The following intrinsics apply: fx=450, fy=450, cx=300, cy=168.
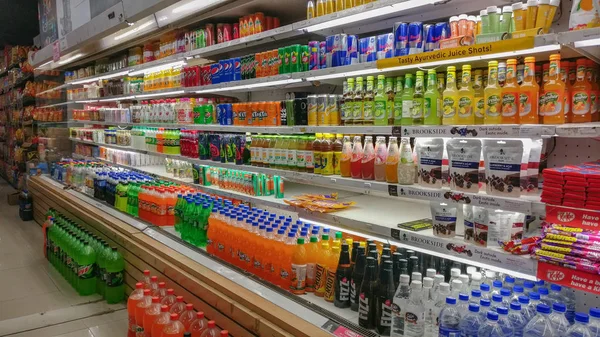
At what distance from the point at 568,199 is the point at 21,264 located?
5670 millimetres

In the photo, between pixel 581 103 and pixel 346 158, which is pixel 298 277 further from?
pixel 581 103

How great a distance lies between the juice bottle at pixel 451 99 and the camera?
2059 millimetres

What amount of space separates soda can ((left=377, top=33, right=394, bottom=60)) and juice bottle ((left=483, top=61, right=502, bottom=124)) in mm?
635

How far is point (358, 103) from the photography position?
8.46 feet

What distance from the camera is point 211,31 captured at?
4031 mm

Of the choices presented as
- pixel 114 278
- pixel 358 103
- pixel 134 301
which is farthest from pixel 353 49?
pixel 114 278

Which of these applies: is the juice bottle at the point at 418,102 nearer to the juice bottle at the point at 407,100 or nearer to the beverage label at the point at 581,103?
the juice bottle at the point at 407,100

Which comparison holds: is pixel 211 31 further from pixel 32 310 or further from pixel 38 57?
pixel 38 57

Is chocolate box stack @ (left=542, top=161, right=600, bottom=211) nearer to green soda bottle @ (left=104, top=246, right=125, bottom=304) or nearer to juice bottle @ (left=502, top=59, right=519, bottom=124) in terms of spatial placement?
juice bottle @ (left=502, top=59, right=519, bottom=124)

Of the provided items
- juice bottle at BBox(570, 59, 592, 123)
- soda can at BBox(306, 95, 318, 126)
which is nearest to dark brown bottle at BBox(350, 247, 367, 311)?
soda can at BBox(306, 95, 318, 126)

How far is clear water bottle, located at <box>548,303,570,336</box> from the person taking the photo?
5.35ft

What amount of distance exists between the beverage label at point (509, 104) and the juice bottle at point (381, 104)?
0.68m

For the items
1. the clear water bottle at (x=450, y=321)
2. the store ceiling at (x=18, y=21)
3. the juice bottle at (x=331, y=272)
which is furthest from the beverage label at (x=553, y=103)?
the store ceiling at (x=18, y=21)

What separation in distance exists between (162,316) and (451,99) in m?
2.00
